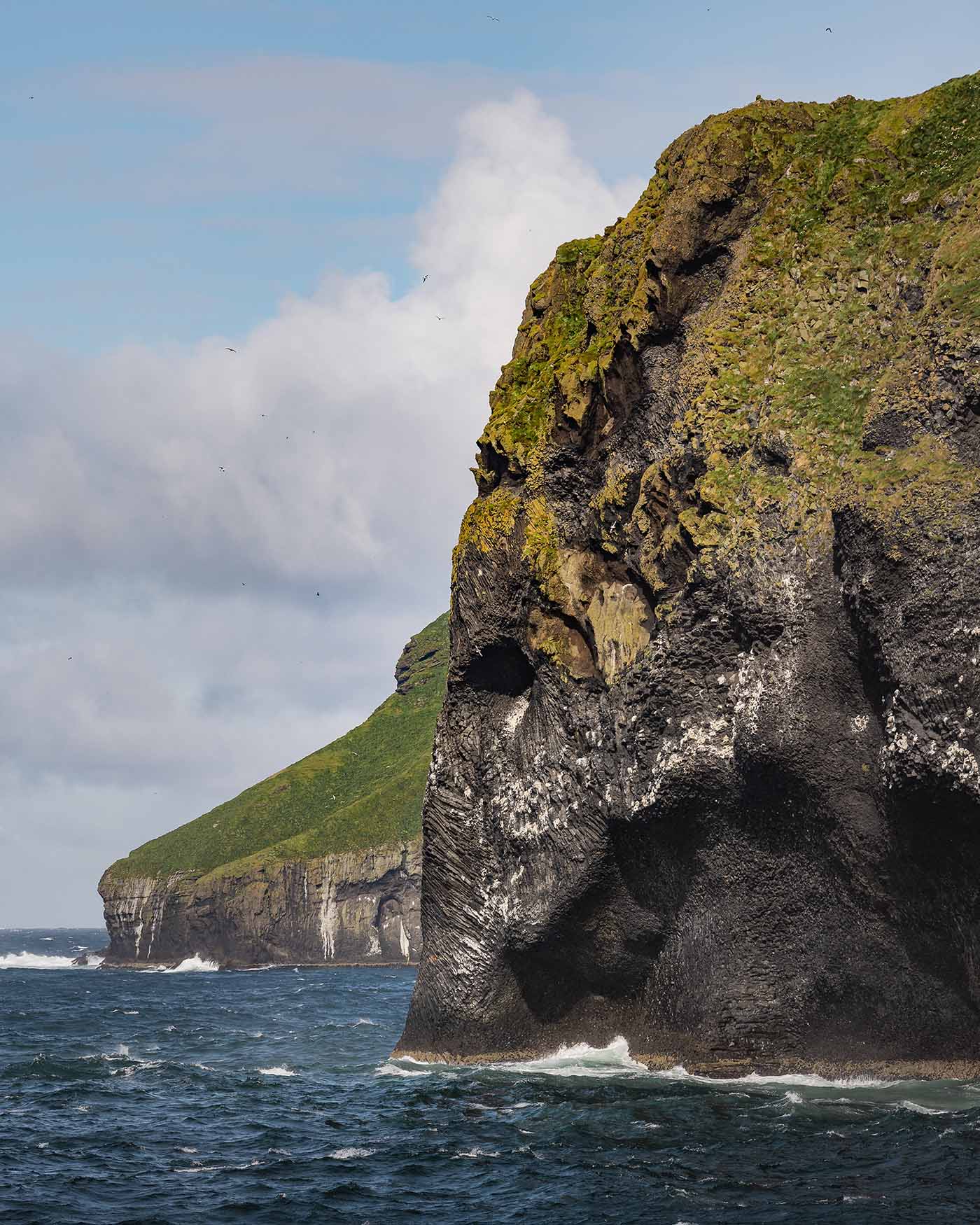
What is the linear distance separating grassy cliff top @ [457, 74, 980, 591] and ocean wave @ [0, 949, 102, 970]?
127 metres

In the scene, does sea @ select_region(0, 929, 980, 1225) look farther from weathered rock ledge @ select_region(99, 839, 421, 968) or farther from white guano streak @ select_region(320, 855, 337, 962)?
white guano streak @ select_region(320, 855, 337, 962)

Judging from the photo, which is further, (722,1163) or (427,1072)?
(427,1072)

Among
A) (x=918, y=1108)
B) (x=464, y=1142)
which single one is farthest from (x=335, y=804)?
(x=918, y=1108)

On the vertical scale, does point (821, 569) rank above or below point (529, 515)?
below

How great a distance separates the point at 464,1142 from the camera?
28.0 m

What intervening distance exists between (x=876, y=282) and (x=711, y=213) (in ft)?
22.2

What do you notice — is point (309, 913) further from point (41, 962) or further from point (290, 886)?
point (41, 962)

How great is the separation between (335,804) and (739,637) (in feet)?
452

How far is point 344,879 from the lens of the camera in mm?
141375

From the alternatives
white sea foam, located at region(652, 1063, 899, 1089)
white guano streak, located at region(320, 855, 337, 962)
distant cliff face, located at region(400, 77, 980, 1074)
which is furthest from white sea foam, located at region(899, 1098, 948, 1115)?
white guano streak, located at region(320, 855, 337, 962)

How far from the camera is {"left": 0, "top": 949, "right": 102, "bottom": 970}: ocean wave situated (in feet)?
503

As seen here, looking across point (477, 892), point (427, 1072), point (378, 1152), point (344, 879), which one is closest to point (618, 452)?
point (477, 892)

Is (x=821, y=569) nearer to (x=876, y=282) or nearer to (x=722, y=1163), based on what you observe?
(x=876, y=282)

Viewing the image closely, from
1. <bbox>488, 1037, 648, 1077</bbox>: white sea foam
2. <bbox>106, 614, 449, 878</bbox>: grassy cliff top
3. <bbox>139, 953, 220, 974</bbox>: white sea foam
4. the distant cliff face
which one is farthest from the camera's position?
<bbox>106, 614, 449, 878</bbox>: grassy cliff top
